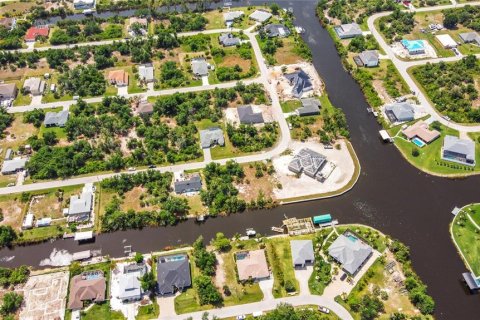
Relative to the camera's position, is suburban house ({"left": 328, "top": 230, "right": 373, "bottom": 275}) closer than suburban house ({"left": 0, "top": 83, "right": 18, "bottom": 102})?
Yes

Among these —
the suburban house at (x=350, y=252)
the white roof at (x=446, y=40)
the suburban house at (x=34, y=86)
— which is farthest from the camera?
the white roof at (x=446, y=40)

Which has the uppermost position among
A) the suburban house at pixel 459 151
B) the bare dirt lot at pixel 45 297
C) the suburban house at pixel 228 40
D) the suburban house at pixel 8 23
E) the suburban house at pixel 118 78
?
the suburban house at pixel 8 23

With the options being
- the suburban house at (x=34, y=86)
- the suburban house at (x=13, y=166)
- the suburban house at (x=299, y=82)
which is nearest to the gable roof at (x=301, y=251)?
the suburban house at (x=299, y=82)

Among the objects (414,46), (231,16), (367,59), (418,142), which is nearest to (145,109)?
(231,16)

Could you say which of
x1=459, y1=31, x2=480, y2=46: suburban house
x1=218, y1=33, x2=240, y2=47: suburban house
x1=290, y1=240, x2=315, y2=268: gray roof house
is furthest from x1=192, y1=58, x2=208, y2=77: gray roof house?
x1=459, y1=31, x2=480, y2=46: suburban house

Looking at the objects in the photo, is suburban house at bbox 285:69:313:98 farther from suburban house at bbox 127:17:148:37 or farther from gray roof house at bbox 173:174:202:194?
suburban house at bbox 127:17:148:37

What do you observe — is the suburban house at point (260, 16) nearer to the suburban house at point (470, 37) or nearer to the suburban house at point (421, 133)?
the suburban house at point (470, 37)
